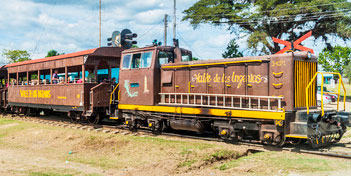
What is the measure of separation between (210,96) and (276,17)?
21.5 m

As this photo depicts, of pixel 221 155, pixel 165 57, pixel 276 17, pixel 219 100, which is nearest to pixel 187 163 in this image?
pixel 221 155

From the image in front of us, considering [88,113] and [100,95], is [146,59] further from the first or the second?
[88,113]

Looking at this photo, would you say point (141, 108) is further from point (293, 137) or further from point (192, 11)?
point (192, 11)

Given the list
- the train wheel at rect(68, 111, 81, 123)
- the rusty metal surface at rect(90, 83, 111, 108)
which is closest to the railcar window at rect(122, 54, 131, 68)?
the rusty metal surface at rect(90, 83, 111, 108)

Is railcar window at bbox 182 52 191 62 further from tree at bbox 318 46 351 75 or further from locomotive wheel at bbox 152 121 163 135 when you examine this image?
tree at bbox 318 46 351 75

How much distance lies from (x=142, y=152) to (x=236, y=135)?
2955 mm

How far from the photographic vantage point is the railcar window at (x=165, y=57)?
447 inches

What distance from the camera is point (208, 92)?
33.5ft

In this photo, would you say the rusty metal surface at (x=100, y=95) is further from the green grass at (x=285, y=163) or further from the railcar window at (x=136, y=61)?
the green grass at (x=285, y=163)

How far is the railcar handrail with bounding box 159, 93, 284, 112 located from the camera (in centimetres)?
879

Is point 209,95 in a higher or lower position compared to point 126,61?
lower

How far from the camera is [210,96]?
10195mm

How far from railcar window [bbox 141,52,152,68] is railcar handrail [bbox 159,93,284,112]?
125 centimetres

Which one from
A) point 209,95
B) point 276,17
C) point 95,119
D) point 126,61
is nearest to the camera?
point 209,95
